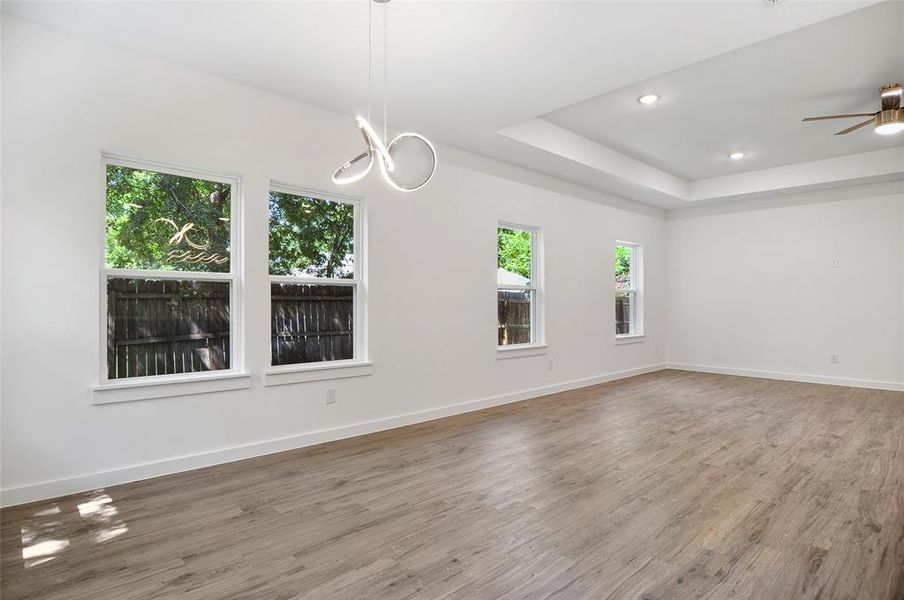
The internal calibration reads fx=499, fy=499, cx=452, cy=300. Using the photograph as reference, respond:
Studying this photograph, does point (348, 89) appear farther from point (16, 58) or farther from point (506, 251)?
point (506, 251)

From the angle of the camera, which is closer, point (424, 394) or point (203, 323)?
point (203, 323)

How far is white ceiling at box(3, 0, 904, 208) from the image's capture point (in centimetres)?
274

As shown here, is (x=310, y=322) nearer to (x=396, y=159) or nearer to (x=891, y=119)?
(x=396, y=159)

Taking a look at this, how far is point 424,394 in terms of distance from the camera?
476 centimetres

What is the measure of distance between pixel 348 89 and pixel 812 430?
15.9 ft

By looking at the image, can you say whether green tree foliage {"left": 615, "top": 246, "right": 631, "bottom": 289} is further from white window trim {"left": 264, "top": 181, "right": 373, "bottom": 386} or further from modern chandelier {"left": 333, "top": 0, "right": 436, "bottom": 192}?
modern chandelier {"left": 333, "top": 0, "right": 436, "bottom": 192}

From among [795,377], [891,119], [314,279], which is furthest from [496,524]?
[795,377]

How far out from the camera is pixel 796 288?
23.4ft

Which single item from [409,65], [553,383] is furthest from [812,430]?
[409,65]

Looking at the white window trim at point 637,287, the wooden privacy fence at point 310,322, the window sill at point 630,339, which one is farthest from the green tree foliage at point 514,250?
the white window trim at point 637,287

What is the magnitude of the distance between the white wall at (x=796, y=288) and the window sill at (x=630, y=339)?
97cm

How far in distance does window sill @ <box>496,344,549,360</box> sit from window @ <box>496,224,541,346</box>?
9 centimetres

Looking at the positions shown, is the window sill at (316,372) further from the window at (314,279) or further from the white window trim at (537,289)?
the white window trim at (537,289)

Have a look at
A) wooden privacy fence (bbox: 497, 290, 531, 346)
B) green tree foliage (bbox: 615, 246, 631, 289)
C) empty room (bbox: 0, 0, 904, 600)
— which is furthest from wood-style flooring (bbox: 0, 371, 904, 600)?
green tree foliage (bbox: 615, 246, 631, 289)
